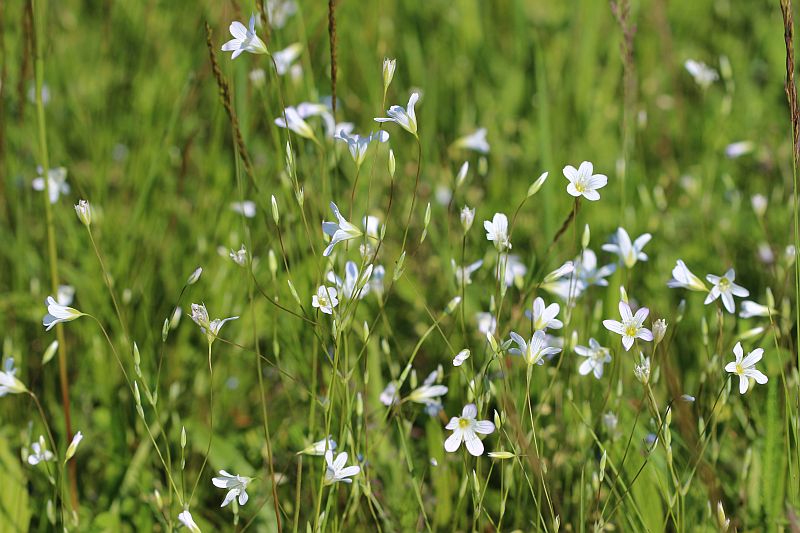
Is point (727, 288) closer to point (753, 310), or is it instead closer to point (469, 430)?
point (753, 310)

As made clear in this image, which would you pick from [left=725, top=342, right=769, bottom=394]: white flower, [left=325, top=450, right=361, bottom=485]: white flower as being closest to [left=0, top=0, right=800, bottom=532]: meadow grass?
[left=325, top=450, right=361, bottom=485]: white flower

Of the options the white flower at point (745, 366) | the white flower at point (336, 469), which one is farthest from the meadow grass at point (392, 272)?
the white flower at point (745, 366)

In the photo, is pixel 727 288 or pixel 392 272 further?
pixel 392 272

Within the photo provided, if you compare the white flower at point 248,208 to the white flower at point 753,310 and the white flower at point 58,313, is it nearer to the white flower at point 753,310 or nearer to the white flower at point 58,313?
the white flower at point 58,313

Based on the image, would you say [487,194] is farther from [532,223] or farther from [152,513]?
[152,513]

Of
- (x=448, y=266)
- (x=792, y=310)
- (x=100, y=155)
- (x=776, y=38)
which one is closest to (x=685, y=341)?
(x=792, y=310)

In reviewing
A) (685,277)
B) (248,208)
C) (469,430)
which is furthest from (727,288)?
(248,208)
